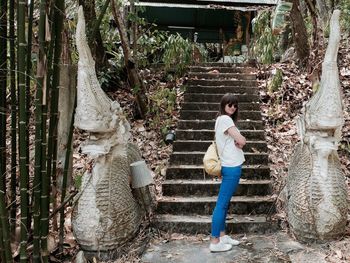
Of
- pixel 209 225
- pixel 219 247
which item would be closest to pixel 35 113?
pixel 219 247

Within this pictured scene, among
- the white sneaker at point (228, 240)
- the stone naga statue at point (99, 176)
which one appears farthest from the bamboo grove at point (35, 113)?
the white sneaker at point (228, 240)

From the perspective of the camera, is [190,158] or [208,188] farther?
[190,158]

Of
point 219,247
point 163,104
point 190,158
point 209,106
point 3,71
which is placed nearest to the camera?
point 3,71

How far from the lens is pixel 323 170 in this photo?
3607 mm

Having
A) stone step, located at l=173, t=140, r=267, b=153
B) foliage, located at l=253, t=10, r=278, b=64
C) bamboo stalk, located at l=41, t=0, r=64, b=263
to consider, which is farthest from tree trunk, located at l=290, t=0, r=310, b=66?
bamboo stalk, located at l=41, t=0, r=64, b=263

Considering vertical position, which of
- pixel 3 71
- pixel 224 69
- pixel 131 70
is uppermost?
pixel 224 69

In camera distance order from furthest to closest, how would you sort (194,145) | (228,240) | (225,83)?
(225,83) < (194,145) < (228,240)

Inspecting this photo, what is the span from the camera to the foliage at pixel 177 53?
7246 millimetres

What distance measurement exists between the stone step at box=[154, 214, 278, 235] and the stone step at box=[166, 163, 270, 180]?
74 centimetres

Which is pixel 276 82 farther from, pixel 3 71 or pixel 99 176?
pixel 3 71

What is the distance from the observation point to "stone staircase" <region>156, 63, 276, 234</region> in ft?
13.9

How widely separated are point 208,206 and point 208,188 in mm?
306

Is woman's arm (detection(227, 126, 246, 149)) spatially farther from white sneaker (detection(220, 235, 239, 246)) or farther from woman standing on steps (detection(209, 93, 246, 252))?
white sneaker (detection(220, 235, 239, 246))

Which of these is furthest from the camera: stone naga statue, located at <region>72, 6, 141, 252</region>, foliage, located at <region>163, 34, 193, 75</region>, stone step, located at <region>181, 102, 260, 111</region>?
foliage, located at <region>163, 34, 193, 75</region>
